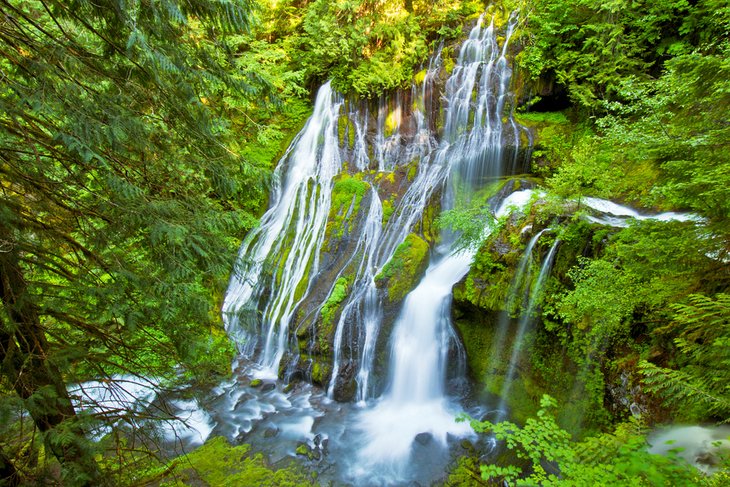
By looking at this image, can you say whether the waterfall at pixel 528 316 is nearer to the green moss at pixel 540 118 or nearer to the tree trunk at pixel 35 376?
the green moss at pixel 540 118

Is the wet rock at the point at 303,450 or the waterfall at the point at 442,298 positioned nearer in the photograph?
the wet rock at the point at 303,450

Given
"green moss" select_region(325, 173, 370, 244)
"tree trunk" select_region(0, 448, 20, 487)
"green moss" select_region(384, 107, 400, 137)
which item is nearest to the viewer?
"tree trunk" select_region(0, 448, 20, 487)

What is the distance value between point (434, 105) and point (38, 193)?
11.7m

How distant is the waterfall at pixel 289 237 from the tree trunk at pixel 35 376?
5180mm

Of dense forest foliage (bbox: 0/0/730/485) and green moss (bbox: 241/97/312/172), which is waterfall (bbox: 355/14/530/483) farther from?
green moss (bbox: 241/97/312/172)

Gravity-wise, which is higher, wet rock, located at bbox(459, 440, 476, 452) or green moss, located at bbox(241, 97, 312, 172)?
green moss, located at bbox(241, 97, 312, 172)

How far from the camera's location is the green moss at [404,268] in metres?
8.62

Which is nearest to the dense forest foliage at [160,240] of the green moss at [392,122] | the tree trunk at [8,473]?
the tree trunk at [8,473]

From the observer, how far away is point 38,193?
8.59 ft

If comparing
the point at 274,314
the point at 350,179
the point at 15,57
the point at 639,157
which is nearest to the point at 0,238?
the point at 15,57

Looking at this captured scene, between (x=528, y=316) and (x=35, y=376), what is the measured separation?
268 inches

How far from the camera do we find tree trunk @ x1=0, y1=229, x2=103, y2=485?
6.96 feet

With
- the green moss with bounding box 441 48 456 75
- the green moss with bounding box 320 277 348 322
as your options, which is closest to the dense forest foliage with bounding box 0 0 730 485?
the green moss with bounding box 320 277 348 322

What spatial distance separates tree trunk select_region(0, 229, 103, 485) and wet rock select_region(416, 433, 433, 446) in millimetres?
5409
